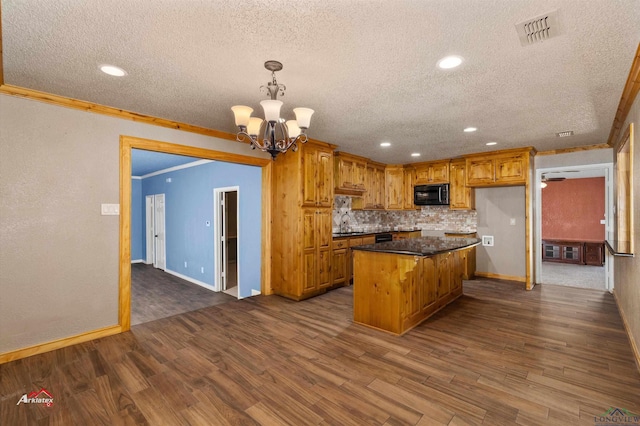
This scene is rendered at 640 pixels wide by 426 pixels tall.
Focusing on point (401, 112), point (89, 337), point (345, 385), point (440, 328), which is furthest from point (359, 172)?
point (89, 337)

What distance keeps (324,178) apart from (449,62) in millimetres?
2795

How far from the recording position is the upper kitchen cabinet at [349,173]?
212 inches

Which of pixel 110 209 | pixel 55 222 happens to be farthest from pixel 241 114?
pixel 55 222

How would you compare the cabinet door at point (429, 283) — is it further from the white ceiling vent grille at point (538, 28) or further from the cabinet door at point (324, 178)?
the white ceiling vent grille at point (538, 28)

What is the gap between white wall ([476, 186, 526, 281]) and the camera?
18.3ft

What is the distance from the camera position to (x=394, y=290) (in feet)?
A: 10.3

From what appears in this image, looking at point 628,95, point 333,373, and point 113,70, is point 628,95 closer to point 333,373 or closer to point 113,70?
point 333,373

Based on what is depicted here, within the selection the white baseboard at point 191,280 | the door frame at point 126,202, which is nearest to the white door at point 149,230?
the white baseboard at point 191,280

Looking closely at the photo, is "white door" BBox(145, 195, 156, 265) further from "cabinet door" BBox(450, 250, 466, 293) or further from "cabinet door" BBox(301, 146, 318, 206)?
"cabinet door" BBox(450, 250, 466, 293)

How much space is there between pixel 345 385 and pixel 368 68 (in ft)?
7.98

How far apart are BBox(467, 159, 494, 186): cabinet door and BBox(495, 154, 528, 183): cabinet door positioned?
0.37ft

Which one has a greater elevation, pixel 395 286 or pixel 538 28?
pixel 538 28

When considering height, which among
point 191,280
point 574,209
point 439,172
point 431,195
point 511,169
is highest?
point 439,172

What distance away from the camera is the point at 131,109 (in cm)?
316
